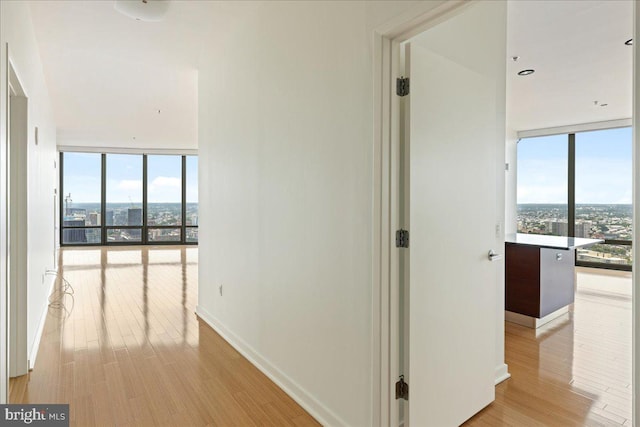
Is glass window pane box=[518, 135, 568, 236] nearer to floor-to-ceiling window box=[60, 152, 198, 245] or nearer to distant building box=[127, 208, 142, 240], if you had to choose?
floor-to-ceiling window box=[60, 152, 198, 245]

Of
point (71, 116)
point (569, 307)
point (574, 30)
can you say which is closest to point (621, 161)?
point (569, 307)

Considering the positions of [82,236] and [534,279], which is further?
[82,236]

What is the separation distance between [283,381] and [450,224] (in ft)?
5.28

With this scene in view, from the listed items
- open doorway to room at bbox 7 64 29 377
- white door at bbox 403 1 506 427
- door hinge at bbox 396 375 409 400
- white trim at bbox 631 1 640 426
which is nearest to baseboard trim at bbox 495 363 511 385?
white door at bbox 403 1 506 427

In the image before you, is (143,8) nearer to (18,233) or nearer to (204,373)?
(18,233)

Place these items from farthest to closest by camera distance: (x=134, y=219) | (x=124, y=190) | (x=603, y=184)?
(x=134, y=219) → (x=124, y=190) → (x=603, y=184)

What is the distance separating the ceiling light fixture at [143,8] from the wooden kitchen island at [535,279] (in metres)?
4.11

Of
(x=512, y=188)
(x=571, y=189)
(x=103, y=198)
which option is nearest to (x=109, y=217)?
(x=103, y=198)

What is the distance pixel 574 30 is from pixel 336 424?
4157 mm

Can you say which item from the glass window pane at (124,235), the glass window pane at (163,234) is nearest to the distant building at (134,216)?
the glass window pane at (124,235)

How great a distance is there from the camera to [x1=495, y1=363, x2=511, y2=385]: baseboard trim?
2884 mm

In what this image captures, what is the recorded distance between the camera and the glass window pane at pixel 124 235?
11.8 metres

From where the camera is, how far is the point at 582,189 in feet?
27.0

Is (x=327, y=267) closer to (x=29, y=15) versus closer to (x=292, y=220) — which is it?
(x=292, y=220)
